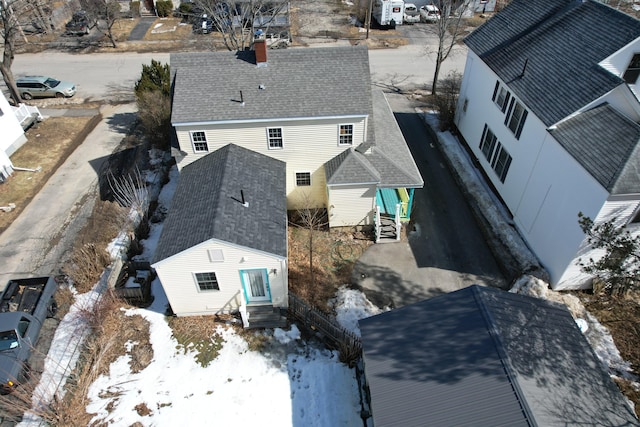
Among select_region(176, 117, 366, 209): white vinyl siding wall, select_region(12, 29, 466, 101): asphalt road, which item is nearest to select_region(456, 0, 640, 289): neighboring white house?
select_region(176, 117, 366, 209): white vinyl siding wall

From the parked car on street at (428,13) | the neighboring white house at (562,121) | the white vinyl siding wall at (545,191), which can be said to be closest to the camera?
the neighboring white house at (562,121)

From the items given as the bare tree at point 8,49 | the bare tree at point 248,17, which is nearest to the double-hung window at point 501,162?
the bare tree at point 248,17

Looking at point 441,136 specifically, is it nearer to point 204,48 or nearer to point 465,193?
point 465,193

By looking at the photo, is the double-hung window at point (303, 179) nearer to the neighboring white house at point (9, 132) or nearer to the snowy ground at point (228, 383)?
the snowy ground at point (228, 383)

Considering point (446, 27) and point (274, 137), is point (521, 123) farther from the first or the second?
point (446, 27)

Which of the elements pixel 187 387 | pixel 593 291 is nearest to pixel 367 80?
pixel 593 291

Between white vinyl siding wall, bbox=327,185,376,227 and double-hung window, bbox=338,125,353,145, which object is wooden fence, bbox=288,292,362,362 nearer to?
white vinyl siding wall, bbox=327,185,376,227

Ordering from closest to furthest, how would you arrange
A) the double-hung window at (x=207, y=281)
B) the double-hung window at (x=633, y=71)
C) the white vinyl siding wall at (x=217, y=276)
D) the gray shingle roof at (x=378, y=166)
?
the white vinyl siding wall at (x=217, y=276), the double-hung window at (x=207, y=281), the double-hung window at (x=633, y=71), the gray shingle roof at (x=378, y=166)
